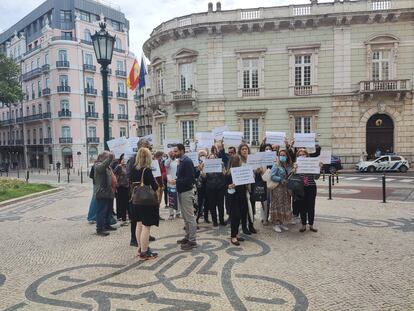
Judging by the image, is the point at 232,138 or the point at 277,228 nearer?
the point at 277,228

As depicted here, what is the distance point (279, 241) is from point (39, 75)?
5239cm

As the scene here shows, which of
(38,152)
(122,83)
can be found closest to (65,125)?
(38,152)

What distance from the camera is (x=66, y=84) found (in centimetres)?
4781

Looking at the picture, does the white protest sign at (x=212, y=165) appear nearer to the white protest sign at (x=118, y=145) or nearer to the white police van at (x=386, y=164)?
the white protest sign at (x=118, y=145)

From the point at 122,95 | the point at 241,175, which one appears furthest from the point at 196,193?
the point at 122,95

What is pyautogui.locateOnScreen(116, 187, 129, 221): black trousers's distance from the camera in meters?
8.66

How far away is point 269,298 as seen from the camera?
4.39 meters

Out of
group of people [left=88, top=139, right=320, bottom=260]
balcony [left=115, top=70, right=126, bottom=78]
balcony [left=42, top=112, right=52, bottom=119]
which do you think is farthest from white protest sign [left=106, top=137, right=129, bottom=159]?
balcony [left=115, top=70, right=126, bottom=78]

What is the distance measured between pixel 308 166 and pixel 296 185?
469 mm

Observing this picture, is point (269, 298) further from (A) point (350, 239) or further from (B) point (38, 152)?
(B) point (38, 152)

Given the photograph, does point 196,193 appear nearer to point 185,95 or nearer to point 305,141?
point 305,141

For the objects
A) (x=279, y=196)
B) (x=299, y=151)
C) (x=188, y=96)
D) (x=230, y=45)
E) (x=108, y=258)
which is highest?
(x=230, y=45)

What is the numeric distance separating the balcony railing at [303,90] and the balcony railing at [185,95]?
8.19 meters

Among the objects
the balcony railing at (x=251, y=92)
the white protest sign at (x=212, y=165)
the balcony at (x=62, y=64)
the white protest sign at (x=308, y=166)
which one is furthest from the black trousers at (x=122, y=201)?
the balcony at (x=62, y=64)
